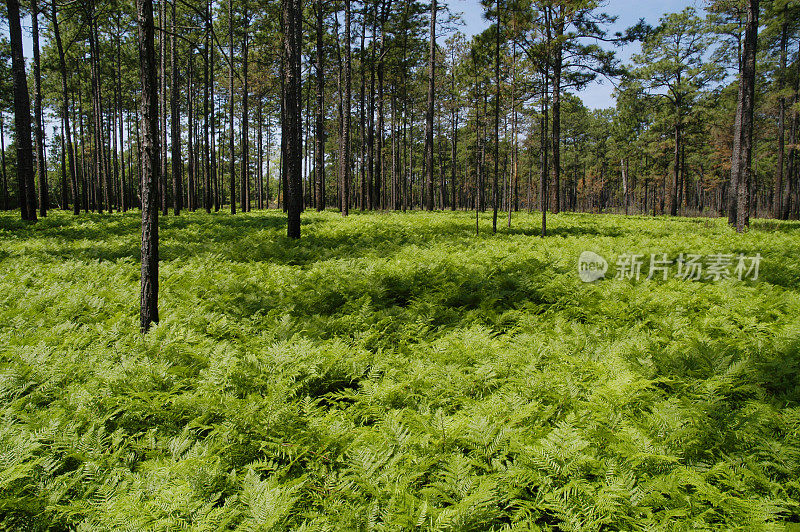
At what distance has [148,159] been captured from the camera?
501 cm

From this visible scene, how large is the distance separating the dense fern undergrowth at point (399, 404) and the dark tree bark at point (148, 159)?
0.43 metres

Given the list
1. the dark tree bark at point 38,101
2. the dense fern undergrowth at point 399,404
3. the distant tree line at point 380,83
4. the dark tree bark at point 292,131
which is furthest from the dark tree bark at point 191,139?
the dense fern undergrowth at point 399,404

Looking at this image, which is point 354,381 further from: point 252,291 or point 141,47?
point 141,47

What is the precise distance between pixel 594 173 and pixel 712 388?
71995 mm

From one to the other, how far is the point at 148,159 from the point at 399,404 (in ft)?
14.7

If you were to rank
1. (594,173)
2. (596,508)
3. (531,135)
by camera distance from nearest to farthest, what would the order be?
(596,508)
(531,135)
(594,173)

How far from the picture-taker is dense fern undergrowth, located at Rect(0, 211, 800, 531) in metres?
2.52

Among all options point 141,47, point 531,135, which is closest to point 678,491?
point 141,47

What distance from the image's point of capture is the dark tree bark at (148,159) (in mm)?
4957

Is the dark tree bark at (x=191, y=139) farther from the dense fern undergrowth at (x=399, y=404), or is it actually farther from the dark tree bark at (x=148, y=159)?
the dark tree bark at (x=148, y=159)

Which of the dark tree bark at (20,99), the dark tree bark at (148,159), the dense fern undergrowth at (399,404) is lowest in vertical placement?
the dense fern undergrowth at (399,404)

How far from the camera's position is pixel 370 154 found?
24.9 m

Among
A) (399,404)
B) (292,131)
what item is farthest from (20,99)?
(399,404)

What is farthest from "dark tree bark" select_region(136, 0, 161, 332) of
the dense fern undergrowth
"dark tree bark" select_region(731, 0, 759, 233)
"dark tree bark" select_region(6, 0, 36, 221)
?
"dark tree bark" select_region(731, 0, 759, 233)
